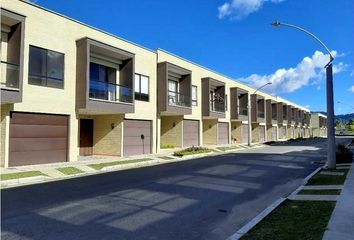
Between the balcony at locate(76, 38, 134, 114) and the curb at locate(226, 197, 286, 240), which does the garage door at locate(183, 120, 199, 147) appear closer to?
the balcony at locate(76, 38, 134, 114)

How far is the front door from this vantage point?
2374cm

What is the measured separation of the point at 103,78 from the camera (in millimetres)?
24141

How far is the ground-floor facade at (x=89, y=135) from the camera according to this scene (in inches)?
676

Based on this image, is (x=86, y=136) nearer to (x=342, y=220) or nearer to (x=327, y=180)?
(x=327, y=180)

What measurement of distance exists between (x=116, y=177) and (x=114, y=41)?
12.0 metres

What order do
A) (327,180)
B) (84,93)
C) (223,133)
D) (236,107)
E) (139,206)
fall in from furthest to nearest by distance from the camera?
1. (236,107)
2. (223,133)
3. (84,93)
4. (327,180)
5. (139,206)

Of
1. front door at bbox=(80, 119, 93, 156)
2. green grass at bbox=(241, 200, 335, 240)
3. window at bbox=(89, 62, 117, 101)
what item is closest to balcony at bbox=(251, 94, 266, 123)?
window at bbox=(89, 62, 117, 101)

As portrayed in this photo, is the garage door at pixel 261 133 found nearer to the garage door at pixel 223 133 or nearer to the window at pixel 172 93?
the garage door at pixel 223 133

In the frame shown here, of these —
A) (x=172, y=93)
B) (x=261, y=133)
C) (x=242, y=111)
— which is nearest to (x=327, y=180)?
(x=172, y=93)

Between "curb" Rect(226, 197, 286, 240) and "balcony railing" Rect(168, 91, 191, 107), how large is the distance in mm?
19661

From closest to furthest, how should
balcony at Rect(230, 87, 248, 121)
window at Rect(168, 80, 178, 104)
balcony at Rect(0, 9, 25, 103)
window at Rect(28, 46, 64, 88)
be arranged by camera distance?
balcony at Rect(0, 9, 25, 103), window at Rect(28, 46, 64, 88), window at Rect(168, 80, 178, 104), balcony at Rect(230, 87, 248, 121)

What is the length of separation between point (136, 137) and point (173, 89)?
27.0ft

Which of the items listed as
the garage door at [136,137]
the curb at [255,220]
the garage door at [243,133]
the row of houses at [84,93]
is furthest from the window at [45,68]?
the garage door at [243,133]

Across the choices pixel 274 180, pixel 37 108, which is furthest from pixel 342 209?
pixel 37 108
